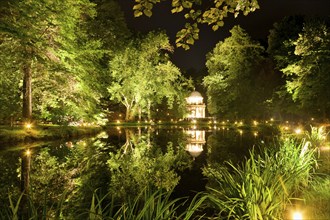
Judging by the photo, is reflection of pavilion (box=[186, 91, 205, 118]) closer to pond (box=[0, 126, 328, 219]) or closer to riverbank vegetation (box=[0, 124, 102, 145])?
riverbank vegetation (box=[0, 124, 102, 145])

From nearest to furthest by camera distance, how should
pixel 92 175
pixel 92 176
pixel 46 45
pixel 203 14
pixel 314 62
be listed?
1. pixel 203 14
2. pixel 92 176
3. pixel 92 175
4. pixel 46 45
5. pixel 314 62

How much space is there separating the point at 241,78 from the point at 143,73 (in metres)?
12.9

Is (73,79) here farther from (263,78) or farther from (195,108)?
(195,108)

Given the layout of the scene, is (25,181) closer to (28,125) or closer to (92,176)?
(92,176)

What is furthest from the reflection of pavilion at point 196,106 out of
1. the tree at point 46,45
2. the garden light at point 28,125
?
the garden light at point 28,125

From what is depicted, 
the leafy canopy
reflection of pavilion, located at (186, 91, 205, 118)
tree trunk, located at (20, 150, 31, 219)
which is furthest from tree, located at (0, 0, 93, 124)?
reflection of pavilion, located at (186, 91, 205, 118)

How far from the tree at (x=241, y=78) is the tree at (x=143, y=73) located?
5.62 m

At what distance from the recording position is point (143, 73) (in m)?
46.9

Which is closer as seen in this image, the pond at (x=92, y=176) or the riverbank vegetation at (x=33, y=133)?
the pond at (x=92, y=176)

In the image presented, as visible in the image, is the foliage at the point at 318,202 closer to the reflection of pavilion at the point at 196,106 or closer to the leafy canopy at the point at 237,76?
the leafy canopy at the point at 237,76

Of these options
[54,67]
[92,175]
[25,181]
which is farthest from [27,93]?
[25,181]

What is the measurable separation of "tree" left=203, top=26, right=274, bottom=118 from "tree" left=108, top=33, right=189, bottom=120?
5.62 metres

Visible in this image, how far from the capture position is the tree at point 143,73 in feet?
152

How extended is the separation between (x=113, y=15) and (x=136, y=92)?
502 inches
